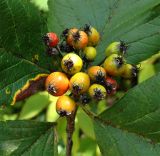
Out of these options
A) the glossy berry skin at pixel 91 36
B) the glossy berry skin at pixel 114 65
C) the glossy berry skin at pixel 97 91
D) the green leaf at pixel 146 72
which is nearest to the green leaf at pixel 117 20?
the glossy berry skin at pixel 91 36

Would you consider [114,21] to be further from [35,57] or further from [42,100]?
[42,100]

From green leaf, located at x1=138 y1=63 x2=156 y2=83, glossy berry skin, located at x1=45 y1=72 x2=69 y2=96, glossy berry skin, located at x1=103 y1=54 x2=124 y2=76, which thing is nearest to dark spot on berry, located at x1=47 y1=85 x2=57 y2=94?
glossy berry skin, located at x1=45 y1=72 x2=69 y2=96

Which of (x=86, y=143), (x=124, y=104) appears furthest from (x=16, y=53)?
(x=86, y=143)

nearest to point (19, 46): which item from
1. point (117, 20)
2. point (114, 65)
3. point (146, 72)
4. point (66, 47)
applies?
point (66, 47)

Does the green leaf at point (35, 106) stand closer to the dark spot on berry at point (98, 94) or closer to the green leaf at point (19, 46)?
the green leaf at point (19, 46)

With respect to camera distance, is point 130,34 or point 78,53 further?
point 130,34

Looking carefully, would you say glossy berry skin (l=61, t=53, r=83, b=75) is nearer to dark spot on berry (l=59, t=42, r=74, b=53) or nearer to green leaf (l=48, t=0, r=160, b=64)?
dark spot on berry (l=59, t=42, r=74, b=53)
